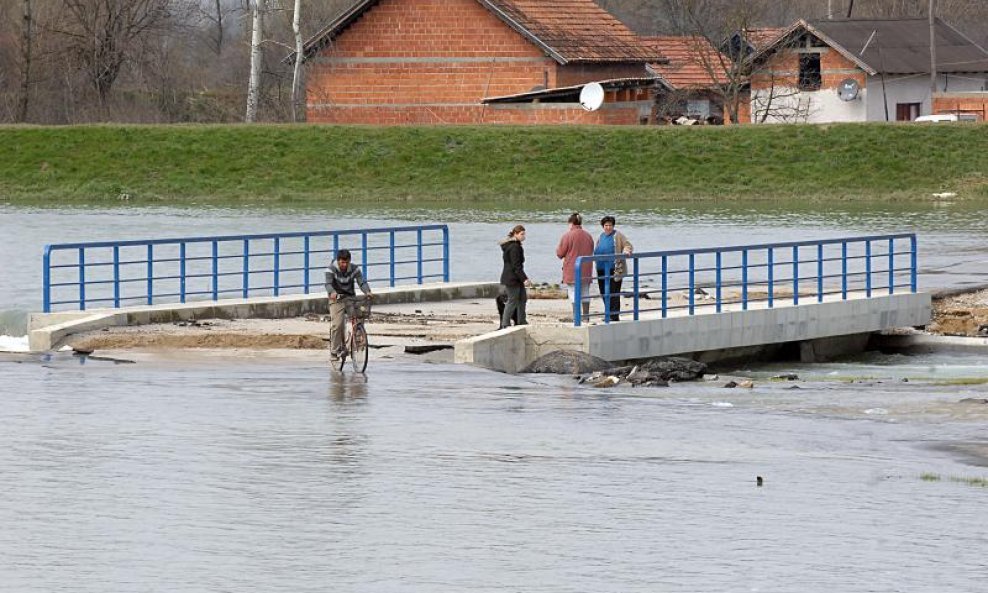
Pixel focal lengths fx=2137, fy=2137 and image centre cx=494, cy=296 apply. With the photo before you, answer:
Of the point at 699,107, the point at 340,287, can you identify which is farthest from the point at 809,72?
the point at 340,287

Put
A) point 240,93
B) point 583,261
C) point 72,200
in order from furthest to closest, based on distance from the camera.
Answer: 1. point 240,93
2. point 72,200
3. point 583,261

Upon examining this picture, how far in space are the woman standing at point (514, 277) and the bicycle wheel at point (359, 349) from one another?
97.8 inches

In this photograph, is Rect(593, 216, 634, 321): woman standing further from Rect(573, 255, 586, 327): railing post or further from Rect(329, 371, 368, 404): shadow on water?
Rect(329, 371, 368, 404): shadow on water

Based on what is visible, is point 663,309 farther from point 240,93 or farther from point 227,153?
point 240,93

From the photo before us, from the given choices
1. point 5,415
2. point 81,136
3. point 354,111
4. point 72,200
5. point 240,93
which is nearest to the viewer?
point 5,415

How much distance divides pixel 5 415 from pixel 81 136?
53000 mm

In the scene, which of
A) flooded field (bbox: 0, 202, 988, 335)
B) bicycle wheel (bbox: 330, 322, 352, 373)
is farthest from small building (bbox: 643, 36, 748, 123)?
bicycle wheel (bbox: 330, 322, 352, 373)

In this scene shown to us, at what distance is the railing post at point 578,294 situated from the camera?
27016 millimetres

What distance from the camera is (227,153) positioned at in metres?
73.5

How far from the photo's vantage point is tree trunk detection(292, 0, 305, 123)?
7569 cm

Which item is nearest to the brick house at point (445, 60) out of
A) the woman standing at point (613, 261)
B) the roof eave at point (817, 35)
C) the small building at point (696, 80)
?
the small building at point (696, 80)

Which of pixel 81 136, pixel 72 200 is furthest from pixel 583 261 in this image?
pixel 81 136

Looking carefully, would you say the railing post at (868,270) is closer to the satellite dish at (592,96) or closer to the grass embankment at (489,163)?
the grass embankment at (489,163)

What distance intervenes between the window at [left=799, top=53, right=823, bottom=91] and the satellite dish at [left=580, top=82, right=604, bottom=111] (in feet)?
52.7
